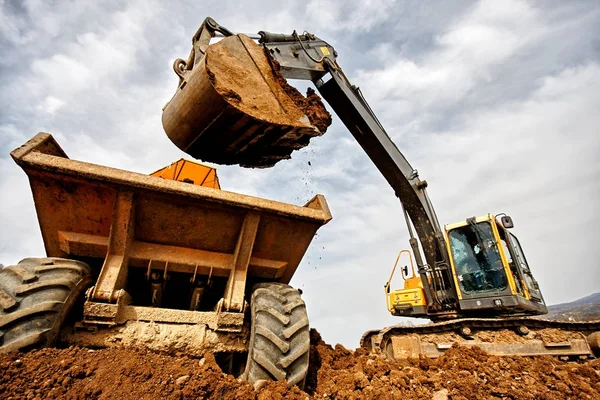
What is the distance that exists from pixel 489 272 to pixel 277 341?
4.22 m

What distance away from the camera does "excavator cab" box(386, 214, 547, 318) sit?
5.06 m

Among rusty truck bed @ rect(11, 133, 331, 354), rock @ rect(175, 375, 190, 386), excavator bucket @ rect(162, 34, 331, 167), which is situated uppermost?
excavator bucket @ rect(162, 34, 331, 167)

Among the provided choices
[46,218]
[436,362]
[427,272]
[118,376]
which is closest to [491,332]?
[427,272]

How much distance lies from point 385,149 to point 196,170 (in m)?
3.22

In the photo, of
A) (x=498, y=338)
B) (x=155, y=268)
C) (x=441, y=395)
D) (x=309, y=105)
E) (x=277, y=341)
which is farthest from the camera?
(x=498, y=338)

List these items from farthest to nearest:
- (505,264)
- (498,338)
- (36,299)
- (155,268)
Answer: (505,264)
(498,338)
(155,268)
(36,299)

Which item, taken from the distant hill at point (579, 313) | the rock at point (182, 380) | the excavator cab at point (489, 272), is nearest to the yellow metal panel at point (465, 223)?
the excavator cab at point (489, 272)

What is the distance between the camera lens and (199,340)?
100 inches

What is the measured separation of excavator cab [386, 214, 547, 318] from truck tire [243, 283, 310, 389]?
3697 millimetres

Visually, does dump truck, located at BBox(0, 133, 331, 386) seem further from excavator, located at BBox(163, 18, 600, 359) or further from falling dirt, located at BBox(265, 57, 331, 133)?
falling dirt, located at BBox(265, 57, 331, 133)

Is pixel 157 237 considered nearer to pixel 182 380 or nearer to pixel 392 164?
pixel 182 380

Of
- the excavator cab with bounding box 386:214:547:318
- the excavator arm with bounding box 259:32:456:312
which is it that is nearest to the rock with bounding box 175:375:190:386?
the excavator arm with bounding box 259:32:456:312

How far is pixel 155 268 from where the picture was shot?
2871 millimetres

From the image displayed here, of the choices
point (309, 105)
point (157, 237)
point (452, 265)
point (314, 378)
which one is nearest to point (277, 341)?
point (314, 378)
